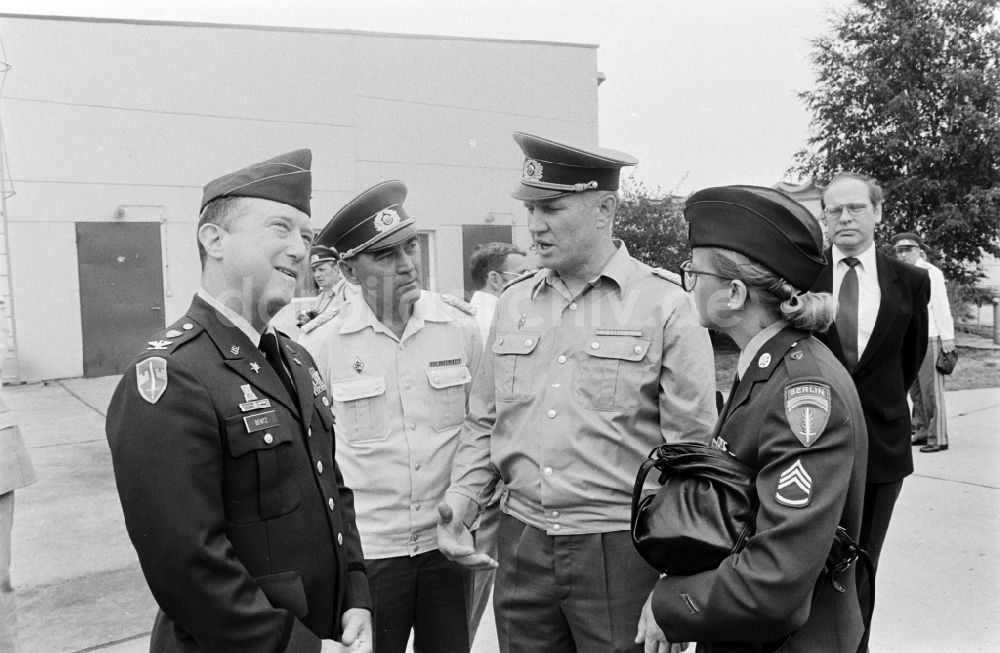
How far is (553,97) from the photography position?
51.3ft

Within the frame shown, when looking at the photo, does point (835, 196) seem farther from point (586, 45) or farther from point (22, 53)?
point (586, 45)

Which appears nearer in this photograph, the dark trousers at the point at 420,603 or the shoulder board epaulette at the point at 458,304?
the dark trousers at the point at 420,603

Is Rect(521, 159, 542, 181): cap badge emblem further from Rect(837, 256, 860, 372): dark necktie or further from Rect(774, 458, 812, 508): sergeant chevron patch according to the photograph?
Rect(837, 256, 860, 372): dark necktie

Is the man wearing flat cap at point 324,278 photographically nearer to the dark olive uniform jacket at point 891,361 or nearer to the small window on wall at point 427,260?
the dark olive uniform jacket at point 891,361

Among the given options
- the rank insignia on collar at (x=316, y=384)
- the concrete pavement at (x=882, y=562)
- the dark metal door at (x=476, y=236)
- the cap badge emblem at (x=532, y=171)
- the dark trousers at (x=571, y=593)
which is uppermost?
the dark metal door at (x=476, y=236)

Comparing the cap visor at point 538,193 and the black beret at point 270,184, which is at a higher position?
the cap visor at point 538,193

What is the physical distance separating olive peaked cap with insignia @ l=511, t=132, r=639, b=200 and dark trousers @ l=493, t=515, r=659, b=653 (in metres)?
1.05

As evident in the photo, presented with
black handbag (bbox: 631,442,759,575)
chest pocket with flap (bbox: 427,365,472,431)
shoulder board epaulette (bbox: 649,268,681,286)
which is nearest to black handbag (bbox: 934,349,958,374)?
shoulder board epaulette (bbox: 649,268,681,286)

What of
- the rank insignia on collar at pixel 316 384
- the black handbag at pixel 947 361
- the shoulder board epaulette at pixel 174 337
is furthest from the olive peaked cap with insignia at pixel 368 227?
the black handbag at pixel 947 361

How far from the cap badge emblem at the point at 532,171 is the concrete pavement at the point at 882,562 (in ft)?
7.44

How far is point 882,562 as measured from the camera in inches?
166

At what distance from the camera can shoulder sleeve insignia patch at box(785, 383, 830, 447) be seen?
1547 mm

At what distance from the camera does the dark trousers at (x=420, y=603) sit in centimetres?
247

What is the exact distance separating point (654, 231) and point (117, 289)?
30.2 feet
